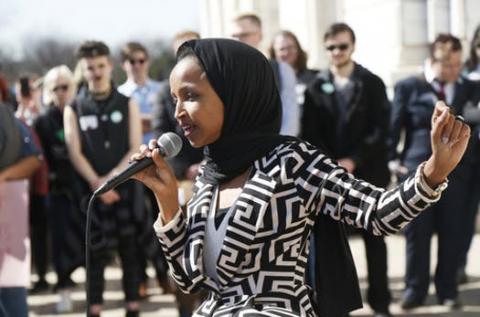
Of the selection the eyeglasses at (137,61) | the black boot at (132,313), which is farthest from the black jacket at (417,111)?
the eyeglasses at (137,61)

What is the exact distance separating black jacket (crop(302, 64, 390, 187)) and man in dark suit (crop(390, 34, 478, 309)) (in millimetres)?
429

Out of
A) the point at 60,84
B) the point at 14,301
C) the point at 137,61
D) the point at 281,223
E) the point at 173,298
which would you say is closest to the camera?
the point at 281,223

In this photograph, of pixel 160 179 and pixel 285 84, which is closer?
pixel 160 179

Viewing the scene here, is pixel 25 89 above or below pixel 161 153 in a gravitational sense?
below

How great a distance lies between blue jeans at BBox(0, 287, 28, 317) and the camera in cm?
499

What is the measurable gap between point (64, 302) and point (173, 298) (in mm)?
824

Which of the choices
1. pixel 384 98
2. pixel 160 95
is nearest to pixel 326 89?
pixel 384 98

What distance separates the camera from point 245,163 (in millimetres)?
2889

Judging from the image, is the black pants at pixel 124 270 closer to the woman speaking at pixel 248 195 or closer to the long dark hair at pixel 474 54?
the long dark hair at pixel 474 54

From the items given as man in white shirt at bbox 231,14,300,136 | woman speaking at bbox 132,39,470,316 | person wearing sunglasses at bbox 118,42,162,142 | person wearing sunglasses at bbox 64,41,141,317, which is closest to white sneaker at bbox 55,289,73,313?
person wearing sunglasses at bbox 64,41,141,317

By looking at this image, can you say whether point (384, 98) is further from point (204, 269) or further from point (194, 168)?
point (204, 269)

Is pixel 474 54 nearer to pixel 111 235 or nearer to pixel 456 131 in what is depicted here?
pixel 111 235

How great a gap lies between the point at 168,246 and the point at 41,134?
4.71 m

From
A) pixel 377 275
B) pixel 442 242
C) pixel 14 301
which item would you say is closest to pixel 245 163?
pixel 14 301
